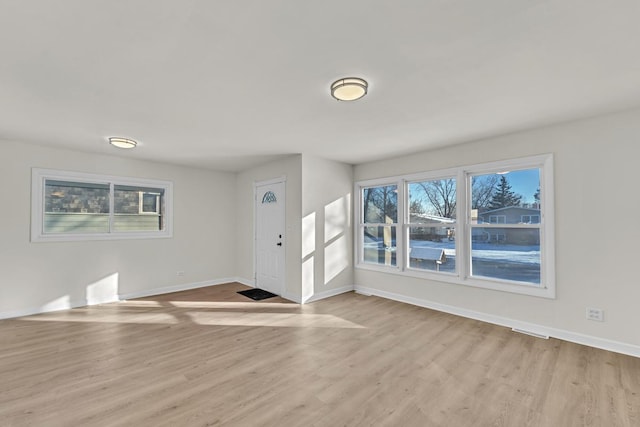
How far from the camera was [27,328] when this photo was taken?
142 inches

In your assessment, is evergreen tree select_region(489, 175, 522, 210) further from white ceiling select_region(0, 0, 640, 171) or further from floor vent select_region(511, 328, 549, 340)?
floor vent select_region(511, 328, 549, 340)

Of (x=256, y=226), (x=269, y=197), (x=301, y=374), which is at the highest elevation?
(x=269, y=197)

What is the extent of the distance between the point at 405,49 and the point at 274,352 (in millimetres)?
2924

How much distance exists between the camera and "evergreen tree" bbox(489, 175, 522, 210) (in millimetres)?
3754

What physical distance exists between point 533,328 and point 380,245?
247cm

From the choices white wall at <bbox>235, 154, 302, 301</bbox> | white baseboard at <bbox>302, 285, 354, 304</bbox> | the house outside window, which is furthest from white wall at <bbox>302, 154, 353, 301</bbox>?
the house outside window

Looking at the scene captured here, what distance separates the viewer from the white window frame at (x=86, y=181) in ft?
13.8

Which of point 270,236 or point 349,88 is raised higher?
point 349,88

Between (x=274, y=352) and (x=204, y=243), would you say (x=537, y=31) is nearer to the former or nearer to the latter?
(x=274, y=352)

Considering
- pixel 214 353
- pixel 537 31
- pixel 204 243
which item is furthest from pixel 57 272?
pixel 537 31

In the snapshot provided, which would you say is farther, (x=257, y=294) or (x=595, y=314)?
(x=257, y=294)

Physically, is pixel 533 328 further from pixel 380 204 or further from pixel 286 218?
A: pixel 286 218

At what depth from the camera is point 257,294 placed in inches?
206

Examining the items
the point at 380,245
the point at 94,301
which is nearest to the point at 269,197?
the point at 380,245
